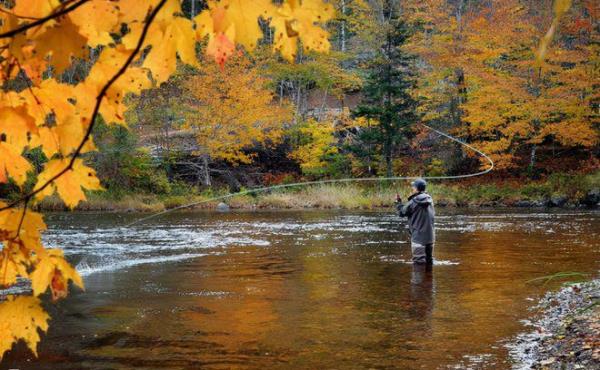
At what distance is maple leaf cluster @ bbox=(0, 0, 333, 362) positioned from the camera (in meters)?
1.41

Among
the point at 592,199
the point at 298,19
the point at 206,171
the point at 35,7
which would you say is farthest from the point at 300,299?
the point at 206,171

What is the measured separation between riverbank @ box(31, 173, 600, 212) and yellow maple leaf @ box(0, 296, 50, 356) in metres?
25.2

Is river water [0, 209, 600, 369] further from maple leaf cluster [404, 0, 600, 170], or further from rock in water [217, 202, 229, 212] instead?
maple leaf cluster [404, 0, 600, 170]

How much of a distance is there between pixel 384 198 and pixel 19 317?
2620cm

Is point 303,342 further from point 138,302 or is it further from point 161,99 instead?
point 161,99

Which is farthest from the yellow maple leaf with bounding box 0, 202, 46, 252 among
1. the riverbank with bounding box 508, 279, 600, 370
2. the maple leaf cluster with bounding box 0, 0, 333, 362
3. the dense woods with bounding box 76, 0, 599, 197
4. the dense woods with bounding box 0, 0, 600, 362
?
the dense woods with bounding box 76, 0, 599, 197

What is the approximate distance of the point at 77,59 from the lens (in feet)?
5.68

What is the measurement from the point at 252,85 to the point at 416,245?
24.7m

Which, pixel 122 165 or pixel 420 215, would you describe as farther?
pixel 122 165

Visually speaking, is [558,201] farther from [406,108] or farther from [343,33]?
[343,33]

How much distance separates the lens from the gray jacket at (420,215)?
33.0 feet

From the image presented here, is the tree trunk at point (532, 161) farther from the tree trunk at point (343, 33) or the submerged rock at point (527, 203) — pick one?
the tree trunk at point (343, 33)

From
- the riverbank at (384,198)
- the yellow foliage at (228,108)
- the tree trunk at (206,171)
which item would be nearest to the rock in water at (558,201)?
the riverbank at (384,198)

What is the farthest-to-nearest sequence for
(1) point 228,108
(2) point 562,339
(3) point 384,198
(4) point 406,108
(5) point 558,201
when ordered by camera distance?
(1) point 228,108, (4) point 406,108, (3) point 384,198, (5) point 558,201, (2) point 562,339
